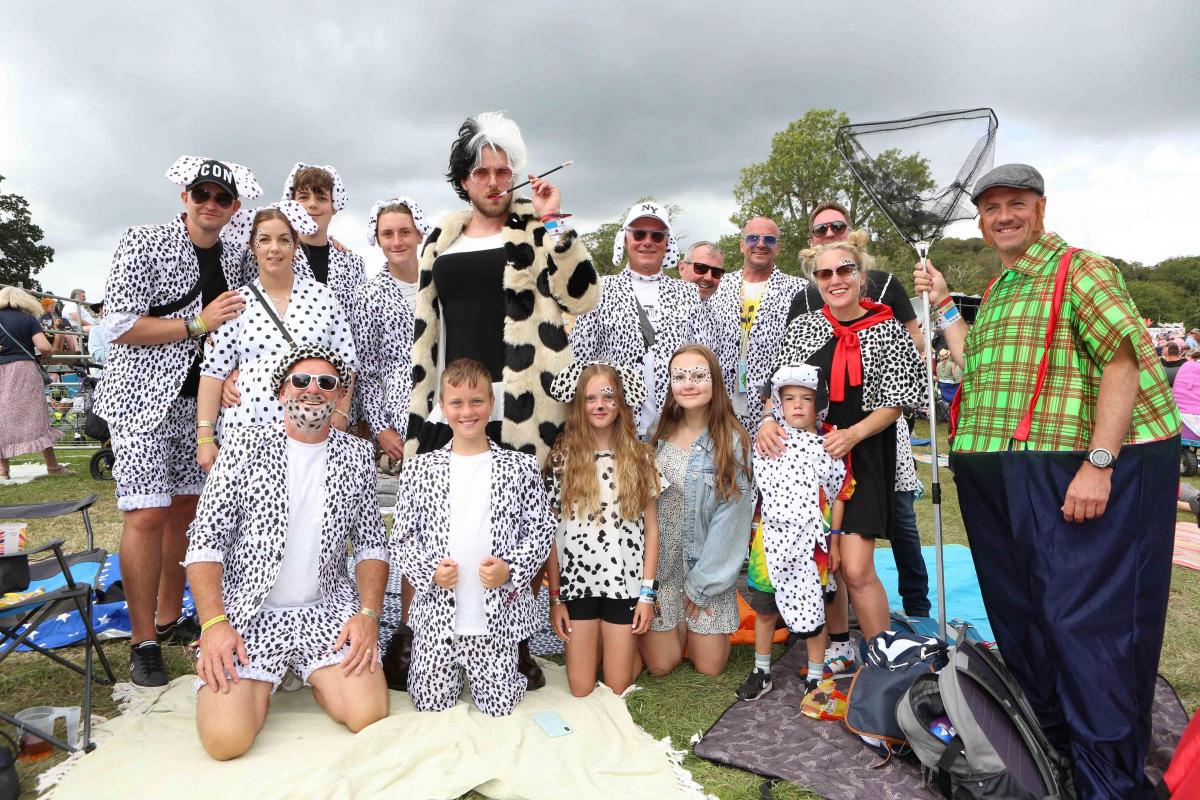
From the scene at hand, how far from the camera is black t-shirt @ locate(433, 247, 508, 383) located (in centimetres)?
340

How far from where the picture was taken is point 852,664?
368 cm

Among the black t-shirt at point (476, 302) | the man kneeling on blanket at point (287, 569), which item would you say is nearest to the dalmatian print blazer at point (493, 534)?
the man kneeling on blanket at point (287, 569)

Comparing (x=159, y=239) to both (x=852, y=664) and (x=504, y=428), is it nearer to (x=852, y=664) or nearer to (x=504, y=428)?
(x=504, y=428)

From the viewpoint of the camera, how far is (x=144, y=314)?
3.48 m

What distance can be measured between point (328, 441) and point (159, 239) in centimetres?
136

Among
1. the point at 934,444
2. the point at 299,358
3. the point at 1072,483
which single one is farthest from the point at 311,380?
the point at 934,444

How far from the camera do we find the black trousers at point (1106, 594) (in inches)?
99.7

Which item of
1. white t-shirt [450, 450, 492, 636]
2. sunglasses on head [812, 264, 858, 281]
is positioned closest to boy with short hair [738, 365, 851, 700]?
sunglasses on head [812, 264, 858, 281]

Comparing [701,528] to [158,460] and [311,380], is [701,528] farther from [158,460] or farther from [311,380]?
[158,460]

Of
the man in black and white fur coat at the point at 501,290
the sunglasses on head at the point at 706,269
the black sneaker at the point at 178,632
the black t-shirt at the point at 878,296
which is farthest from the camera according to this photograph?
the sunglasses on head at the point at 706,269

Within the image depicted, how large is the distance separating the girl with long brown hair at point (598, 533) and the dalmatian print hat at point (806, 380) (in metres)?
0.76

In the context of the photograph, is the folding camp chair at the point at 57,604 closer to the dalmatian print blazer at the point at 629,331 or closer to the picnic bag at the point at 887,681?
the dalmatian print blazer at the point at 629,331

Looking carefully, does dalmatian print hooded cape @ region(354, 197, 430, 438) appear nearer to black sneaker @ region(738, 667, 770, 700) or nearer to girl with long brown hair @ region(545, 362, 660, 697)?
girl with long brown hair @ region(545, 362, 660, 697)

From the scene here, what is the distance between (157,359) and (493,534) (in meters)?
1.93
